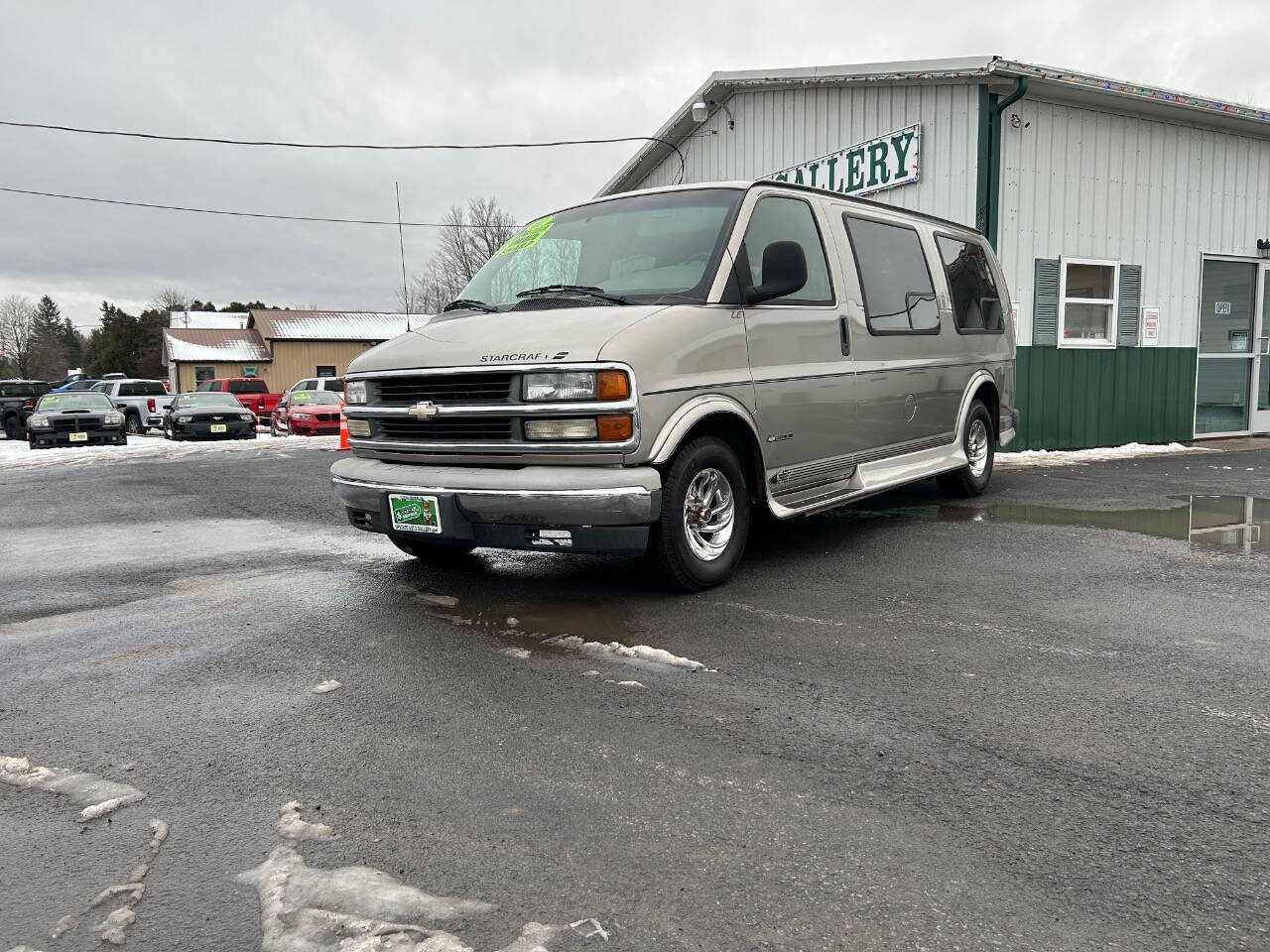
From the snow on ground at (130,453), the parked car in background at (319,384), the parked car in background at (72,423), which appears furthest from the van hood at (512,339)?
the parked car in background at (319,384)

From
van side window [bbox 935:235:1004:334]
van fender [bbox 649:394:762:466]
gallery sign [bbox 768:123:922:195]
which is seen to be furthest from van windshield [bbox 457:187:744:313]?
gallery sign [bbox 768:123:922:195]

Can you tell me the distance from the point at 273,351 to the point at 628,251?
180 feet

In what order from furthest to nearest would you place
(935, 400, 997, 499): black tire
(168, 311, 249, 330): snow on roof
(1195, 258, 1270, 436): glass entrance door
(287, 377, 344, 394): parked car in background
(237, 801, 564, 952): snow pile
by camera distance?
1. (168, 311, 249, 330): snow on roof
2. (287, 377, 344, 394): parked car in background
3. (1195, 258, 1270, 436): glass entrance door
4. (935, 400, 997, 499): black tire
5. (237, 801, 564, 952): snow pile

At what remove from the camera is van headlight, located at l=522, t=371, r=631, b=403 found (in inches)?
167

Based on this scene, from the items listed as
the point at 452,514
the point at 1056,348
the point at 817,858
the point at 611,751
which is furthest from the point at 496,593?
the point at 1056,348

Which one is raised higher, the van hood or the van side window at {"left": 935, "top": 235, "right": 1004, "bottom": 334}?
the van side window at {"left": 935, "top": 235, "right": 1004, "bottom": 334}

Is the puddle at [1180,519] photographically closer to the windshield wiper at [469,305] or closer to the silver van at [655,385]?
the silver van at [655,385]

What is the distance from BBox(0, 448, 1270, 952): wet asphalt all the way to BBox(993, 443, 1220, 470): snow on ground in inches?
205

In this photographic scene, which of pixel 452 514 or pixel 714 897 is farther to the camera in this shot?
pixel 452 514

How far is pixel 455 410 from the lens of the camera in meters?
4.59

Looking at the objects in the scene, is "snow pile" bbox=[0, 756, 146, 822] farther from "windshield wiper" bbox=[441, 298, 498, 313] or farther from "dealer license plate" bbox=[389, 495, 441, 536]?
"windshield wiper" bbox=[441, 298, 498, 313]

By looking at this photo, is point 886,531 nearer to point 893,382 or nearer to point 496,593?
point 893,382

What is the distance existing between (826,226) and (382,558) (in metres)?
3.43

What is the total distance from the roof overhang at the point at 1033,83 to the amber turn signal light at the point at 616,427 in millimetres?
8388
